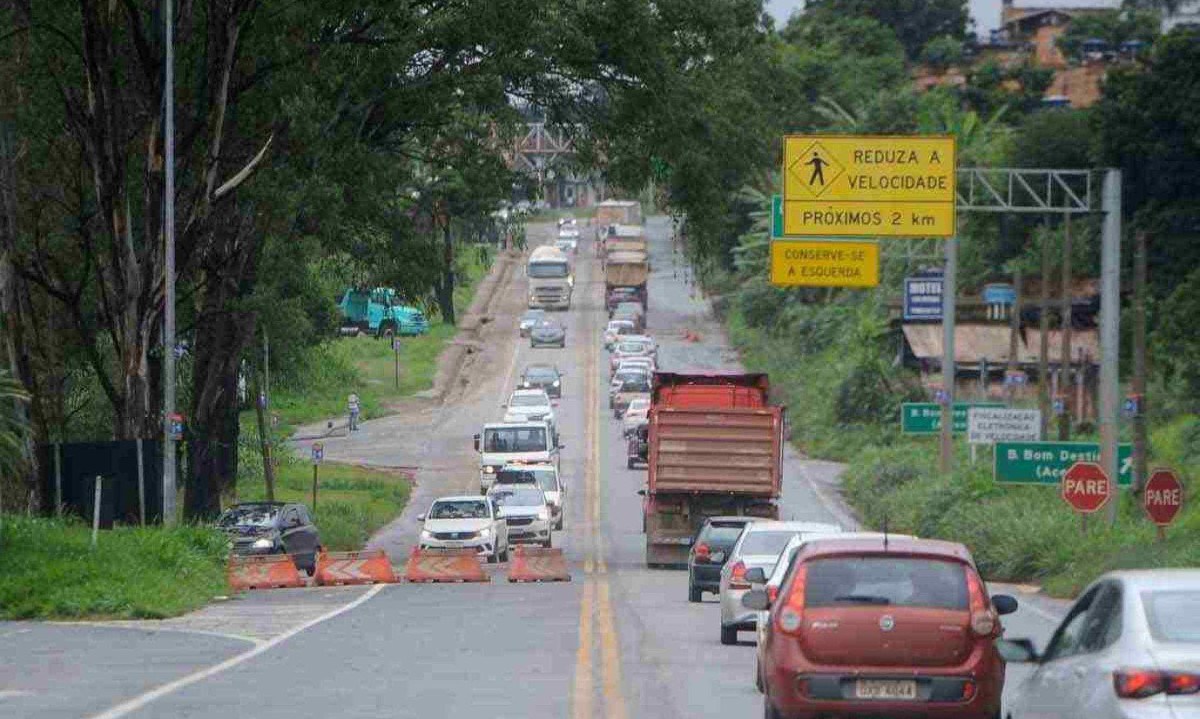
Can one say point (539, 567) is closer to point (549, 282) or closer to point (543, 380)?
point (543, 380)

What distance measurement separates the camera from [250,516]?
39531 millimetres

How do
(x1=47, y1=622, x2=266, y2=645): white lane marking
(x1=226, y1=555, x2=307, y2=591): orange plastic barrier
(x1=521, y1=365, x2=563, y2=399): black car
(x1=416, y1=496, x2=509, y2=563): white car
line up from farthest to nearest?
(x1=521, y1=365, x2=563, y2=399): black car → (x1=416, y1=496, x2=509, y2=563): white car → (x1=226, y1=555, x2=307, y2=591): orange plastic barrier → (x1=47, y1=622, x2=266, y2=645): white lane marking

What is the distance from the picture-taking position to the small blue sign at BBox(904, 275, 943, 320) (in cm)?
6569

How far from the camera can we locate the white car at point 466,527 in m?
42.2

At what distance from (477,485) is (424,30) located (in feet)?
92.9

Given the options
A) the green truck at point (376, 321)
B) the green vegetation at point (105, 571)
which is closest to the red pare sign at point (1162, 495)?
the green vegetation at point (105, 571)

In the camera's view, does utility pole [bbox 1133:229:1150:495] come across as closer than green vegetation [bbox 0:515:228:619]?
No

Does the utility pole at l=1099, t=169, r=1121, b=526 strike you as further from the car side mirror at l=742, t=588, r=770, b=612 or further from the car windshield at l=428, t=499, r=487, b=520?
the car side mirror at l=742, t=588, r=770, b=612

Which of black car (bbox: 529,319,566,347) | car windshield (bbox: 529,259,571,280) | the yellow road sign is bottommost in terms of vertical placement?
black car (bbox: 529,319,566,347)

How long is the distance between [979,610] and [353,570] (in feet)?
81.0

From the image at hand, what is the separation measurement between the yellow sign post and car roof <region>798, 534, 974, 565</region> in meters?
A: 24.3

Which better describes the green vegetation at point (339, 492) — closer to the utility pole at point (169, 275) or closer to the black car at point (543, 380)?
the utility pole at point (169, 275)

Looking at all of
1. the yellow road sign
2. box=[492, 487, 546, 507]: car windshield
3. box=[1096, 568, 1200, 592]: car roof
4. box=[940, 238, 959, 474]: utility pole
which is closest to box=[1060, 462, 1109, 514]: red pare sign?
the yellow road sign

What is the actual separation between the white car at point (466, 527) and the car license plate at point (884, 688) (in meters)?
29.0
